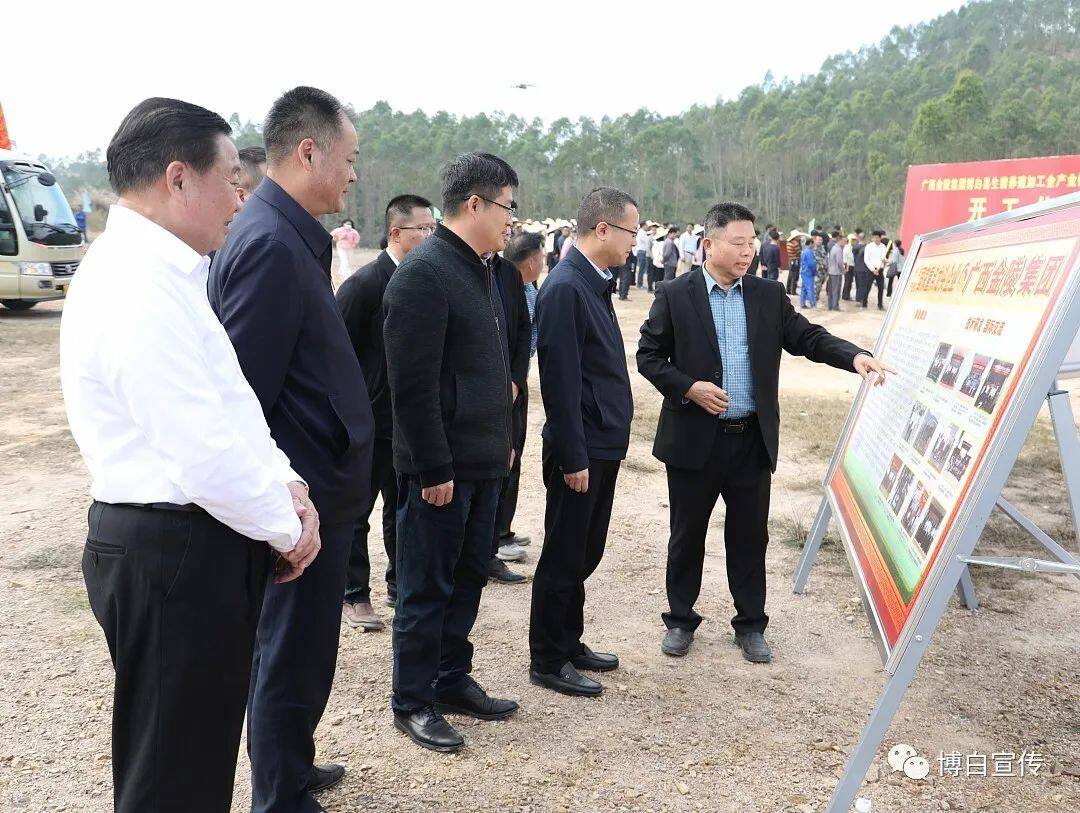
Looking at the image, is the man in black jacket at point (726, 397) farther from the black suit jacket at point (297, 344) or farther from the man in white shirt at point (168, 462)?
the man in white shirt at point (168, 462)

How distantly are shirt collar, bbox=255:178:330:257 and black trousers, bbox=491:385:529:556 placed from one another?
2103mm

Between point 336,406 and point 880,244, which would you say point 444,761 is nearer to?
point 336,406

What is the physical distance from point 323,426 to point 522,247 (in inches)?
121

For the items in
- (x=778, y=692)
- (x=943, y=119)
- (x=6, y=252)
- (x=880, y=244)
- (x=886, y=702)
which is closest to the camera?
(x=886, y=702)

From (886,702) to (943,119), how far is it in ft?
171

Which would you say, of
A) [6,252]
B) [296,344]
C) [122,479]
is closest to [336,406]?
[296,344]

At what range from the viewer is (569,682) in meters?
3.41

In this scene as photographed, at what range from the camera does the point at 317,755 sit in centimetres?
296

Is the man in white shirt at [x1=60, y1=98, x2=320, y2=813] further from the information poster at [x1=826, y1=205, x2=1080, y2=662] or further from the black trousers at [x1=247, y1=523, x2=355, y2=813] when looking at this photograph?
the information poster at [x1=826, y1=205, x2=1080, y2=662]

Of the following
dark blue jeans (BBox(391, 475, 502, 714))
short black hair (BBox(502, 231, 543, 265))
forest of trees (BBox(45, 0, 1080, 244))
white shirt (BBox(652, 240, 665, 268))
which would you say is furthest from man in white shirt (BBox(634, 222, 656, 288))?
forest of trees (BBox(45, 0, 1080, 244))

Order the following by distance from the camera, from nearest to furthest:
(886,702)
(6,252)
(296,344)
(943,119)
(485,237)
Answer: (296,344) → (886,702) → (485,237) → (6,252) → (943,119)

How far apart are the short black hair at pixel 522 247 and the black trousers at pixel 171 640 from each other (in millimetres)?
3532

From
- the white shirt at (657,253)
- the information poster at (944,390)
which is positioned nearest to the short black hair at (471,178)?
the information poster at (944,390)

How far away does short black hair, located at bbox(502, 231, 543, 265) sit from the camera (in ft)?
16.7
